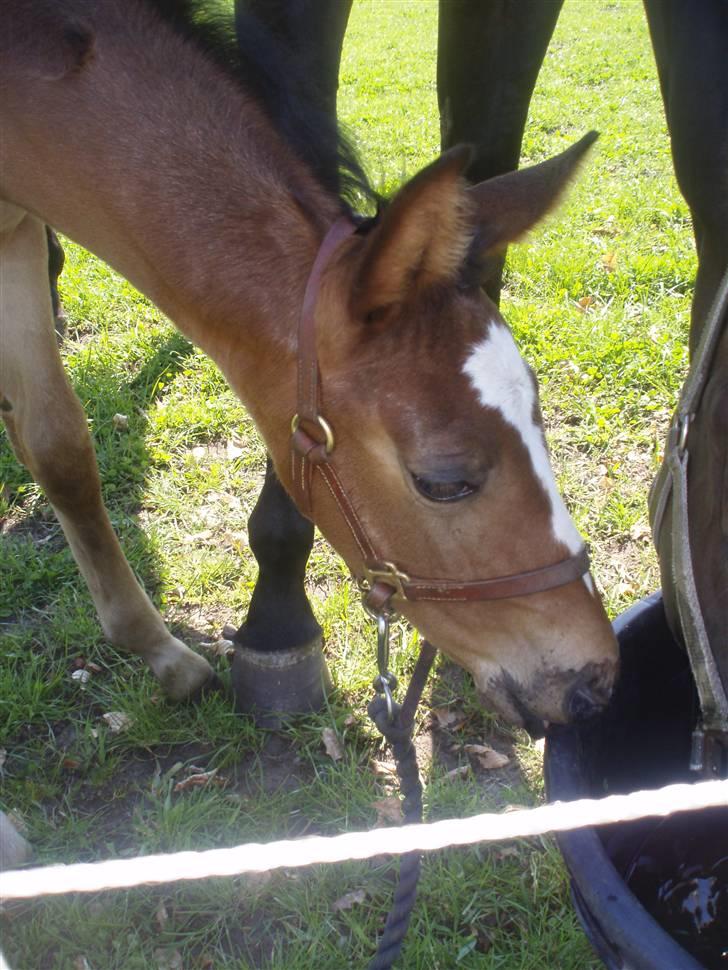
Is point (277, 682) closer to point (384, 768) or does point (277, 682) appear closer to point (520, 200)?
point (384, 768)

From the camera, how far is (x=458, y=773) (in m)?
2.33

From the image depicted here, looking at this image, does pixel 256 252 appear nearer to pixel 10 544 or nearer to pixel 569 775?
pixel 569 775

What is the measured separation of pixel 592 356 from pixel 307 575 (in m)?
1.72

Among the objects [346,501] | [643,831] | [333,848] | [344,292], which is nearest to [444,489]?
[346,501]

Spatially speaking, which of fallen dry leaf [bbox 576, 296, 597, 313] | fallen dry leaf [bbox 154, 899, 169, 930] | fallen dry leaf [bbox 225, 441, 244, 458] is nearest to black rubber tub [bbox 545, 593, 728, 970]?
fallen dry leaf [bbox 154, 899, 169, 930]

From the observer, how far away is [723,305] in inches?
62.6

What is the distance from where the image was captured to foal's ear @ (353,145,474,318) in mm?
1273

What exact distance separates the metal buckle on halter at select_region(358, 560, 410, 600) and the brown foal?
Answer: 3 cm

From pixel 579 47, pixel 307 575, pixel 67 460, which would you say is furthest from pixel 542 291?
pixel 579 47

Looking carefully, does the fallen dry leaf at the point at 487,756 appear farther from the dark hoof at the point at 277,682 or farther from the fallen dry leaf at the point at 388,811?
the dark hoof at the point at 277,682

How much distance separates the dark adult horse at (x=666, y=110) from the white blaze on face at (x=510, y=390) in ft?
0.55

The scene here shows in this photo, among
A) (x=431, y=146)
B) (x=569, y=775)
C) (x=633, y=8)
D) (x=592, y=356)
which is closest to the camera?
(x=569, y=775)

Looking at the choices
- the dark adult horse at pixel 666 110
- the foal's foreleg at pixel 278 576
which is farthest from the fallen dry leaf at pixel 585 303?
the foal's foreleg at pixel 278 576

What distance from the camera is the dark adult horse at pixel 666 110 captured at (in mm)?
1565
